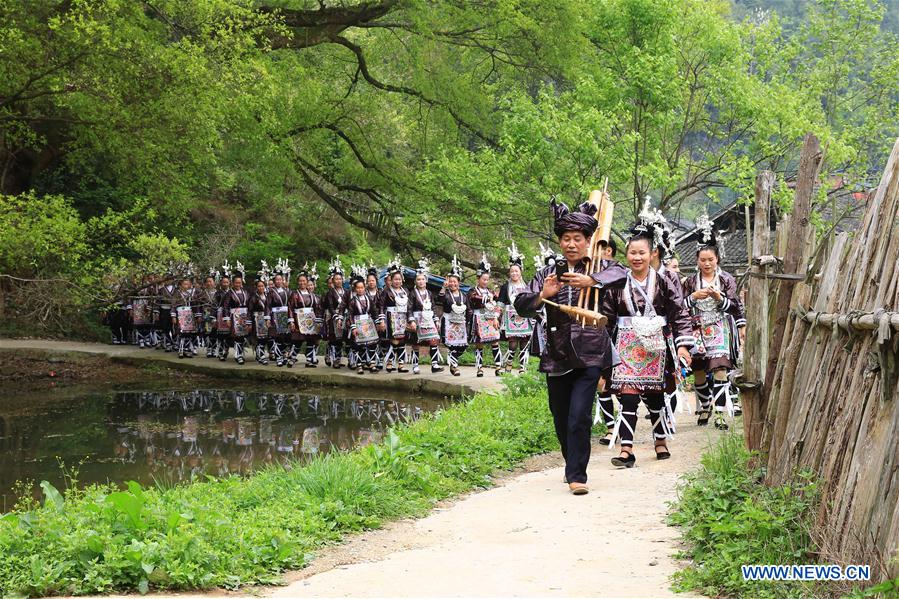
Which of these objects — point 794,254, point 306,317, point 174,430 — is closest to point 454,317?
point 306,317

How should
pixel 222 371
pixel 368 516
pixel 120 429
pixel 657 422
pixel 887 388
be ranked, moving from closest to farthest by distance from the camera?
1. pixel 887 388
2. pixel 368 516
3. pixel 657 422
4. pixel 120 429
5. pixel 222 371

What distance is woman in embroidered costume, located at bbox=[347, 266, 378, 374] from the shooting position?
766 inches

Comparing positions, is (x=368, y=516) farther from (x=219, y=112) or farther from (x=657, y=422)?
(x=219, y=112)

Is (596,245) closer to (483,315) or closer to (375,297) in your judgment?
(483,315)

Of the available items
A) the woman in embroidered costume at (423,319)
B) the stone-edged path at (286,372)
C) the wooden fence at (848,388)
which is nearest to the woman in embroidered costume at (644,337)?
the wooden fence at (848,388)

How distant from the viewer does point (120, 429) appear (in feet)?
47.2

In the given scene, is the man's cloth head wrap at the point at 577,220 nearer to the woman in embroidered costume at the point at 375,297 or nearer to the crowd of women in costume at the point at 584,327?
the crowd of women in costume at the point at 584,327

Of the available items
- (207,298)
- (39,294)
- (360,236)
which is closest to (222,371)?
(207,298)

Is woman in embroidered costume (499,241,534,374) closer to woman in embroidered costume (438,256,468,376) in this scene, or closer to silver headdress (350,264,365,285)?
woman in embroidered costume (438,256,468,376)

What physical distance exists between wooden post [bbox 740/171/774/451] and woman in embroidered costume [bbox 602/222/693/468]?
7.45ft

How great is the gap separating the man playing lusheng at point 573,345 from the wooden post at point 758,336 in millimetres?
1415

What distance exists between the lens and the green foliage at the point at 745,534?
435 cm

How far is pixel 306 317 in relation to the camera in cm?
2089

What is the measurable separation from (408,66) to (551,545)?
18.0 meters
